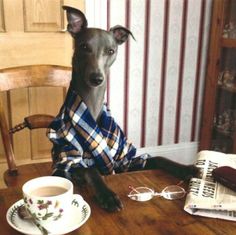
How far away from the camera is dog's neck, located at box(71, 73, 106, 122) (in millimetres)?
1196

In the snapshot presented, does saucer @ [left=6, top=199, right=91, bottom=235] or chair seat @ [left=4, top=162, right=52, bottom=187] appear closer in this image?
saucer @ [left=6, top=199, right=91, bottom=235]

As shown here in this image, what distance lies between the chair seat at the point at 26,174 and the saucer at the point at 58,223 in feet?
2.27

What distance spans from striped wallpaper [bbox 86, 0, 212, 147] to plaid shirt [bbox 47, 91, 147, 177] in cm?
118

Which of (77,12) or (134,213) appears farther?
(77,12)

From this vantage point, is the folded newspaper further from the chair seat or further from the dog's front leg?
the chair seat

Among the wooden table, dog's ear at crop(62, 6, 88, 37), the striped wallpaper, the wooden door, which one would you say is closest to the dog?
dog's ear at crop(62, 6, 88, 37)

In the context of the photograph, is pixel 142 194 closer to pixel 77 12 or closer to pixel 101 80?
pixel 101 80

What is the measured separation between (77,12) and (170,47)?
53.8 inches

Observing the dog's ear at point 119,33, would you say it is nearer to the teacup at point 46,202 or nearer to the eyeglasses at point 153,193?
the eyeglasses at point 153,193

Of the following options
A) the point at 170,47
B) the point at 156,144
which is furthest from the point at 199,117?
the point at 170,47

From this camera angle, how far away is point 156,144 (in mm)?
2686

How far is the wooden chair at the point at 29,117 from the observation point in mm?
1574

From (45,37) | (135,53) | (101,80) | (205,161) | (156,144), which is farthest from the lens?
(156,144)

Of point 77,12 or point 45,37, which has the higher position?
point 77,12
